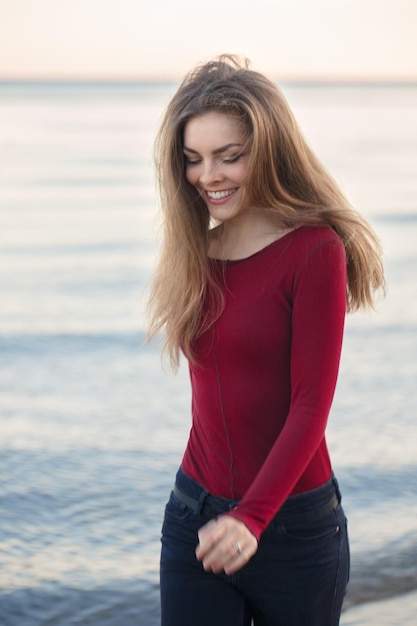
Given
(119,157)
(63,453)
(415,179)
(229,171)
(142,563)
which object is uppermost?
(119,157)

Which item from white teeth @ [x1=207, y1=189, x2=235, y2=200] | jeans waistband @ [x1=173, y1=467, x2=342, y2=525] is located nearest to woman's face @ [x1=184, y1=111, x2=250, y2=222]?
white teeth @ [x1=207, y1=189, x2=235, y2=200]

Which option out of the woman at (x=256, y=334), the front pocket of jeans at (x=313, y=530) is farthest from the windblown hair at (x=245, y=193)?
the front pocket of jeans at (x=313, y=530)

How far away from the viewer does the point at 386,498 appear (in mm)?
4949

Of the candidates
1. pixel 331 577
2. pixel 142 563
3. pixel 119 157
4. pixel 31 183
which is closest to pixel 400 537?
pixel 142 563

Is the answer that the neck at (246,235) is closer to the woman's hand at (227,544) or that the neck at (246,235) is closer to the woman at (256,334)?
the woman at (256,334)

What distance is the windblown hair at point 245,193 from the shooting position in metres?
2.13

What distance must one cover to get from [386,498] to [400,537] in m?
0.42

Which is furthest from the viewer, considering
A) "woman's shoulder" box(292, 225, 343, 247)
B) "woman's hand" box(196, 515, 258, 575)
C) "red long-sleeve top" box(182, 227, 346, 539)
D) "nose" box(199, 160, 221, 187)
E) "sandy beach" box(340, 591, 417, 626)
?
"sandy beach" box(340, 591, 417, 626)

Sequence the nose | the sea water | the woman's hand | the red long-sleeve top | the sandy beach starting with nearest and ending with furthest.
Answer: the woman's hand → the red long-sleeve top → the nose → the sandy beach → the sea water

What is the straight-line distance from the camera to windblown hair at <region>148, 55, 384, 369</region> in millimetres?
2127

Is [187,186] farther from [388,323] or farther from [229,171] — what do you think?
[388,323]

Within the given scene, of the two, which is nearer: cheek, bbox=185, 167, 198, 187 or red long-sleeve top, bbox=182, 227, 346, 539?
red long-sleeve top, bbox=182, 227, 346, 539

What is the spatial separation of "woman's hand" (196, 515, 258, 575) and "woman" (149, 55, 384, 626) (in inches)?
6.1

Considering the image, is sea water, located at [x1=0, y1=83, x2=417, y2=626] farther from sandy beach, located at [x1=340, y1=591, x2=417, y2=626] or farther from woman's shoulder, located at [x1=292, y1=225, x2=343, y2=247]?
woman's shoulder, located at [x1=292, y1=225, x2=343, y2=247]
